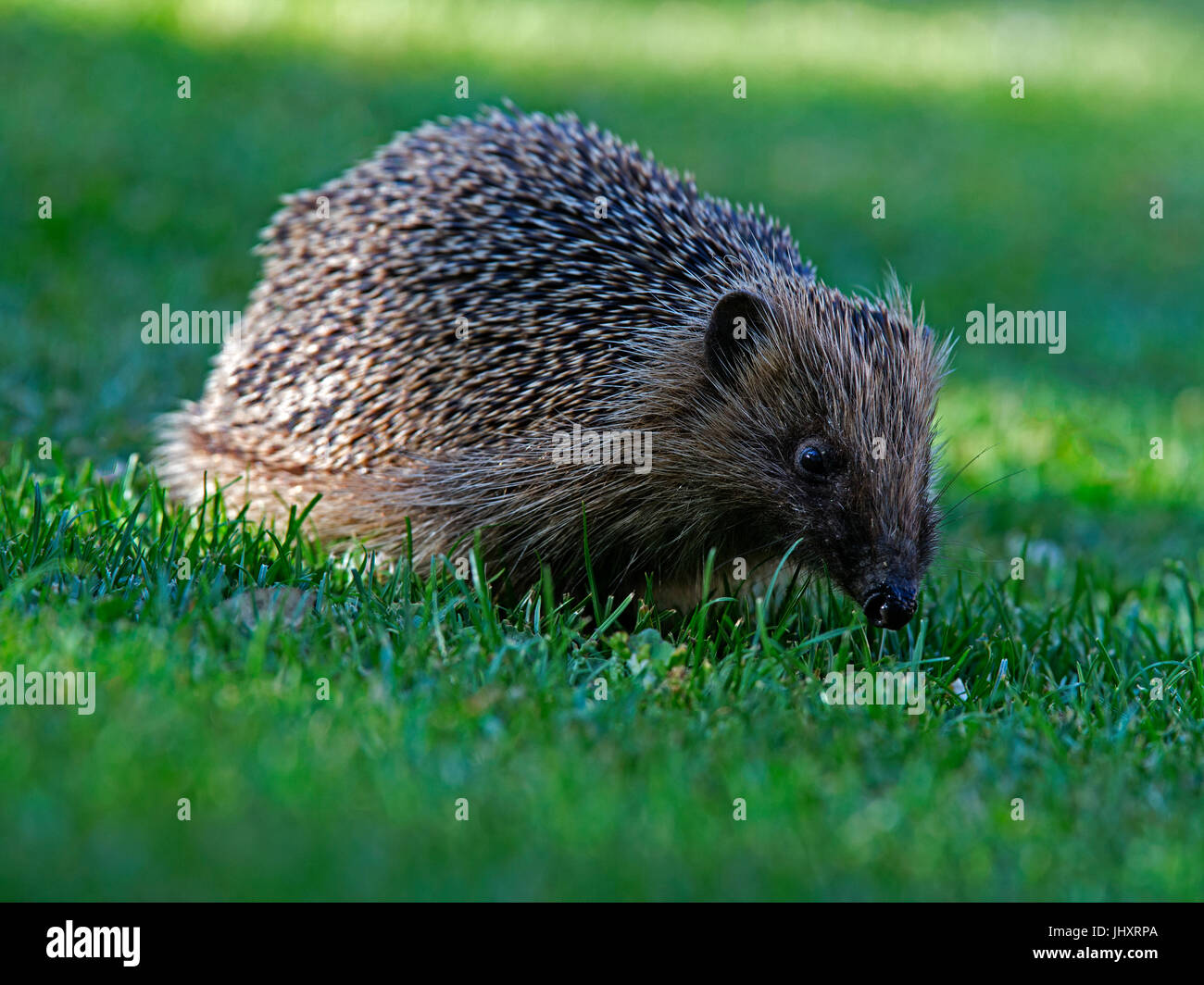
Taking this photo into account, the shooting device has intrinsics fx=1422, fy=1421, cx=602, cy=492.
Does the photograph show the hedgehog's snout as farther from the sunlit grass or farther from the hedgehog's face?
the sunlit grass

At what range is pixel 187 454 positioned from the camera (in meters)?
7.71

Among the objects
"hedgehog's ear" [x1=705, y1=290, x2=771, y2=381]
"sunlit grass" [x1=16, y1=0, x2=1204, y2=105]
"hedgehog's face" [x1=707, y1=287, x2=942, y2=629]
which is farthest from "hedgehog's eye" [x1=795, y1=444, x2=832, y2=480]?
"sunlit grass" [x1=16, y1=0, x2=1204, y2=105]

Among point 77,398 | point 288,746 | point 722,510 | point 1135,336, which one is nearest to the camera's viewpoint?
point 288,746

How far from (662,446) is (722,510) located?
40 centimetres

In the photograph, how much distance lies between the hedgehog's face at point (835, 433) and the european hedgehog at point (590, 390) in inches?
0.4

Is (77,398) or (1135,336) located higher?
(1135,336)

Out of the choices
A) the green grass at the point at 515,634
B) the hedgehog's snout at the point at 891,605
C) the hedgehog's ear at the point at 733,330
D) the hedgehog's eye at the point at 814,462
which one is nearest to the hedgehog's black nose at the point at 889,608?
the hedgehog's snout at the point at 891,605

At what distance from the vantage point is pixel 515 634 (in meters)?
5.49

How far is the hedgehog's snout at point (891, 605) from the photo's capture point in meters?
5.66

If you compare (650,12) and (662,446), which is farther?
(650,12)

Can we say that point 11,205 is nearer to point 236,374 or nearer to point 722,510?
point 236,374

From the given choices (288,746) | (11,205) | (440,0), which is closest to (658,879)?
(288,746)

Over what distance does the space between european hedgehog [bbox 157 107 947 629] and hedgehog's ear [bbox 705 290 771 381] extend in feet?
0.04
